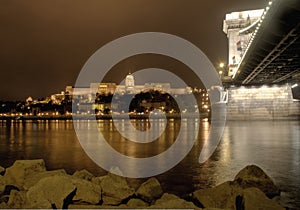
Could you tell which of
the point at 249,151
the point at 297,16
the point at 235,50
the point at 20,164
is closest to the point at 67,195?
the point at 20,164

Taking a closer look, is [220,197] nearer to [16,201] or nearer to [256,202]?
[256,202]

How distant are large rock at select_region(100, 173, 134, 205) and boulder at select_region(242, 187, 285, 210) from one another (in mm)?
2962

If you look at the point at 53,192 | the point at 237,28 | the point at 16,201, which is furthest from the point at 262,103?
the point at 16,201

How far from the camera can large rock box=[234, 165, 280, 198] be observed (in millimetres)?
11312

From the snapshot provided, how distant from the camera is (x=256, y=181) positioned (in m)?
11.4

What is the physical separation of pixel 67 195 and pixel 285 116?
83.7 metres

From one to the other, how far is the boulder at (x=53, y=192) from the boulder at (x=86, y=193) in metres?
0.16

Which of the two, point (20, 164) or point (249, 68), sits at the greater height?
point (249, 68)

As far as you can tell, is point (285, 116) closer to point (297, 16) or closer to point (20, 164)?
point (297, 16)

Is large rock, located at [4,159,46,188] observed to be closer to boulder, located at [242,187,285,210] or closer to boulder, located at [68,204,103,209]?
boulder, located at [68,204,103,209]

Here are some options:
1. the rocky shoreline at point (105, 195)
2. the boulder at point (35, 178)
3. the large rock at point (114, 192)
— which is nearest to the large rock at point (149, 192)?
the rocky shoreline at point (105, 195)

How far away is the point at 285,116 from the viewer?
8638 cm

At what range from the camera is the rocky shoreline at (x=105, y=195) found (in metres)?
8.91

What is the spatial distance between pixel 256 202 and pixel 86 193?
4096mm
